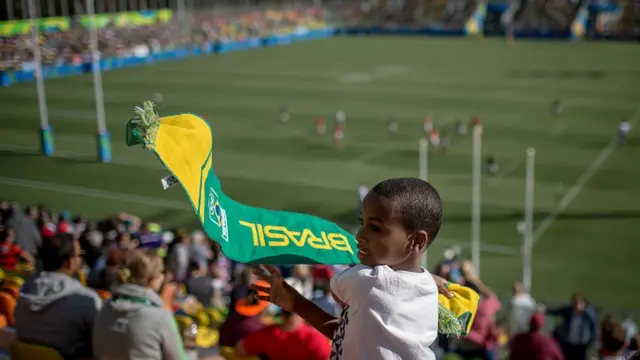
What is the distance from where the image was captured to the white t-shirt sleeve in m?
2.10

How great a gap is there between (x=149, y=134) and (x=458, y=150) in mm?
18480

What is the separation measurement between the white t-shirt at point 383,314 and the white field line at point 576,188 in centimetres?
1253

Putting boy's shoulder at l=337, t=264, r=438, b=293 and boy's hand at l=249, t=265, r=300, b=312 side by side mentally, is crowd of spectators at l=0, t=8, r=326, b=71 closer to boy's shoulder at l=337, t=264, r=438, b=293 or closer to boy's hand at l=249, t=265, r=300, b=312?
boy's hand at l=249, t=265, r=300, b=312

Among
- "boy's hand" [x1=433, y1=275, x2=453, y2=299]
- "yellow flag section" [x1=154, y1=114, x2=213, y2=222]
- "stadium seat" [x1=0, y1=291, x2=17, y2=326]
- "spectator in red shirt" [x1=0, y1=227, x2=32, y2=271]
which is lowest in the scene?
"spectator in red shirt" [x1=0, y1=227, x2=32, y2=271]

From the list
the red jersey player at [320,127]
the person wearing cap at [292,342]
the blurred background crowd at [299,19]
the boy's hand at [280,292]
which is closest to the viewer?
the boy's hand at [280,292]

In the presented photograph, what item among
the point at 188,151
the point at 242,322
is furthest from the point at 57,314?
the point at 188,151

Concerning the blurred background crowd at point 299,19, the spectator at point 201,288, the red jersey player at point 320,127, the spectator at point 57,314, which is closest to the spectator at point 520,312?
the spectator at point 201,288

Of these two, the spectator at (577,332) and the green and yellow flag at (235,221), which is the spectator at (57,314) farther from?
the spectator at (577,332)

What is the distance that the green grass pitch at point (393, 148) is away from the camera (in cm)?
1191

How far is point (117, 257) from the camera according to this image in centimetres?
535

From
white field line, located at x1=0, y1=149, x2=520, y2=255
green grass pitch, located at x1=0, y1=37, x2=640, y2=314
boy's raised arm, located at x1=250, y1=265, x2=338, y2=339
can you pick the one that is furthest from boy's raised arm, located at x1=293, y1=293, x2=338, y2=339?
white field line, located at x1=0, y1=149, x2=520, y2=255

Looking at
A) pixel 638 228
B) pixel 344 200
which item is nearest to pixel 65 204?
pixel 344 200

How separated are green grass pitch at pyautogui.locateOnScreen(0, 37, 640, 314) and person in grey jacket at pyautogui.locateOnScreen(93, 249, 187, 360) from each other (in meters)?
1.14

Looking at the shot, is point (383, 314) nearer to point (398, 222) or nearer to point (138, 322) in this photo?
point (398, 222)
